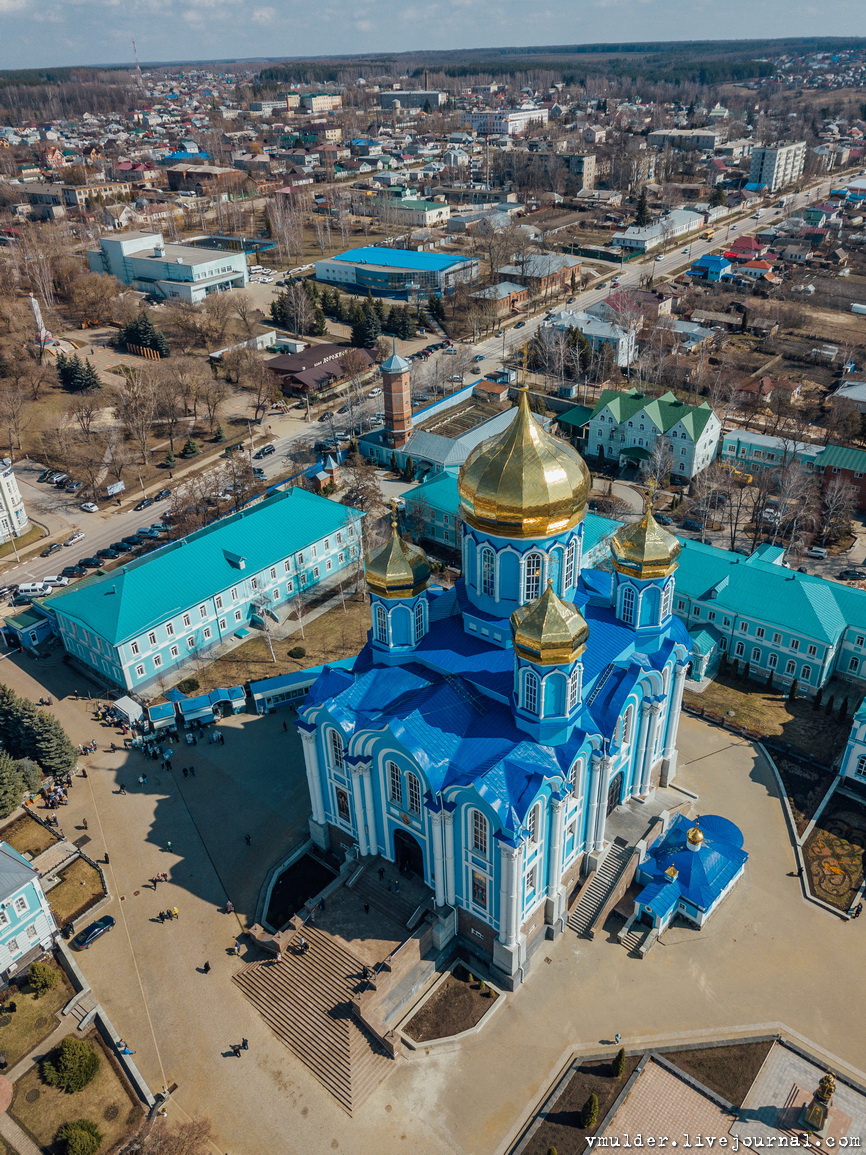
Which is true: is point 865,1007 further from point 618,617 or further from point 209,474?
point 209,474

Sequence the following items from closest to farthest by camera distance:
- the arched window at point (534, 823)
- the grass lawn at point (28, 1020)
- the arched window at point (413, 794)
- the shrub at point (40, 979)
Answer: the arched window at point (534, 823), the grass lawn at point (28, 1020), the arched window at point (413, 794), the shrub at point (40, 979)

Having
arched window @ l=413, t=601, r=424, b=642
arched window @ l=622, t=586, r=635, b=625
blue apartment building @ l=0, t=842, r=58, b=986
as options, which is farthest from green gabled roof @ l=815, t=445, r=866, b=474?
blue apartment building @ l=0, t=842, r=58, b=986

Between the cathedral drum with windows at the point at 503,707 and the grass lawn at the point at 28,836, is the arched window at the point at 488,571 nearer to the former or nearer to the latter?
the cathedral drum with windows at the point at 503,707

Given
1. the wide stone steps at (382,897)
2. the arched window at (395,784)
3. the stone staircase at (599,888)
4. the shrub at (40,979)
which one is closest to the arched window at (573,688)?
the arched window at (395,784)

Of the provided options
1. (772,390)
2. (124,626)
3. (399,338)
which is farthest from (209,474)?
(772,390)

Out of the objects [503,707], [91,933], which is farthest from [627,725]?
[91,933]

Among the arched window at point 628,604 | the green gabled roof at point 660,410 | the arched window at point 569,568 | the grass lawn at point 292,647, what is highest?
the arched window at point 569,568

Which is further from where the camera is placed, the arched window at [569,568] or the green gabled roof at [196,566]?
the green gabled roof at [196,566]

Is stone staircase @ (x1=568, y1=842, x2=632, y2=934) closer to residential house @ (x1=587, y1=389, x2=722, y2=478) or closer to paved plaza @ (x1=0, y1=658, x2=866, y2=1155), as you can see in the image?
paved plaza @ (x1=0, y1=658, x2=866, y2=1155)
